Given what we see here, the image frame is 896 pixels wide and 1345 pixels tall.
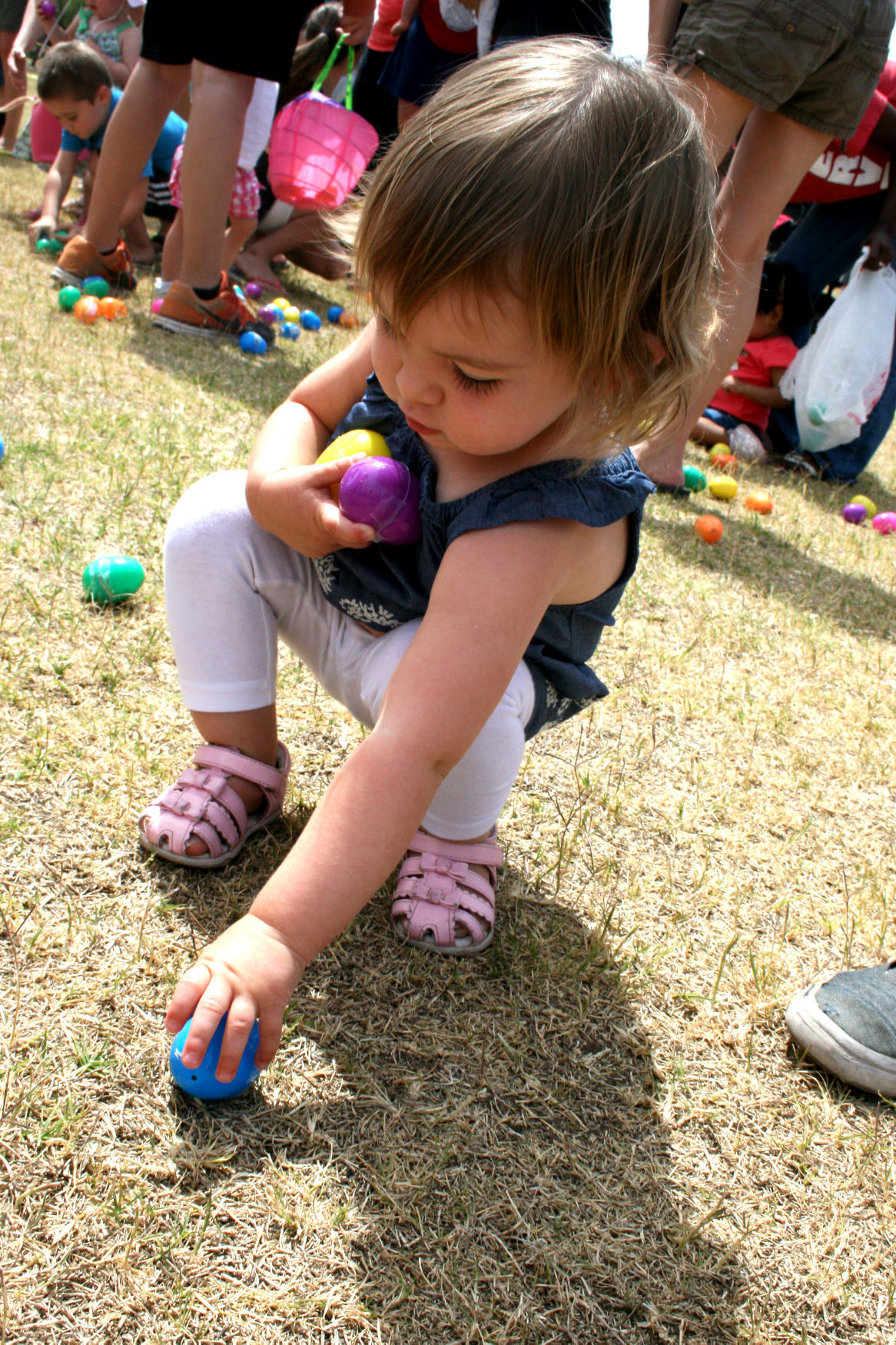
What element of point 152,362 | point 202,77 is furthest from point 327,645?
point 202,77

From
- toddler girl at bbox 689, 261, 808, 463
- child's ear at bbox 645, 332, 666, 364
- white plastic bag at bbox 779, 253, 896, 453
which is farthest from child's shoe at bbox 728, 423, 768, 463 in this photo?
child's ear at bbox 645, 332, 666, 364

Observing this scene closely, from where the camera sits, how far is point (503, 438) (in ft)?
4.11

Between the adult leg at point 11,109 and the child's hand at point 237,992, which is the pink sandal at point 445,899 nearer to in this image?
the child's hand at point 237,992

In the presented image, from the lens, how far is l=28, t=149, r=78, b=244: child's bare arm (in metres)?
5.32

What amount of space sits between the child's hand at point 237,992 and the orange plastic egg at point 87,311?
140 inches

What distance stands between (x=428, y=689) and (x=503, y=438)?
31 cm

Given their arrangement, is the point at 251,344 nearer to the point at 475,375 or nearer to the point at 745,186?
the point at 745,186

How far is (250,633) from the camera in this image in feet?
5.30

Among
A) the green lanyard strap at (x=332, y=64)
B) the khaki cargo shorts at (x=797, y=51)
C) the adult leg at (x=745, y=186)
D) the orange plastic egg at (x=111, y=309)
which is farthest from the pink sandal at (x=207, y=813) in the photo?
the green lanyard strap at (x=332, y=64)

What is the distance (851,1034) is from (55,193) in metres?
5.68

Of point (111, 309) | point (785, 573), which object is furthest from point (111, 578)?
point (111, 309)

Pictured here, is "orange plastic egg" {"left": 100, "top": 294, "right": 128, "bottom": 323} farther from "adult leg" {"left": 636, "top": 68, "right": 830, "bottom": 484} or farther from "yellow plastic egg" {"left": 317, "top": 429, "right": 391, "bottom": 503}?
"yellow plastic egg" {"left": 317, "top": 429, "right": 391, "bottom": 503}

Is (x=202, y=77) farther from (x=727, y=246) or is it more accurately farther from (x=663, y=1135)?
(x=663, y=1135)

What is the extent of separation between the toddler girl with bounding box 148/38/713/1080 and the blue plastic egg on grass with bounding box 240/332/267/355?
9.93 feet
